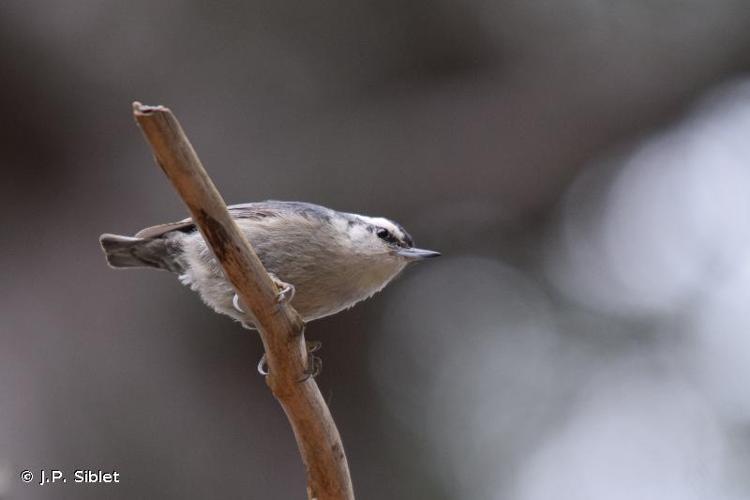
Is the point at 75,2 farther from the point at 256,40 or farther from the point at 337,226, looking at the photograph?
the point at 337,226

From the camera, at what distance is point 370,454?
Result: 5910 mm

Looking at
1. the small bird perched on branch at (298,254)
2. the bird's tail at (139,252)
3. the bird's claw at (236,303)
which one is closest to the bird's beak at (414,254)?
the small bird perched on branch at (298,254)

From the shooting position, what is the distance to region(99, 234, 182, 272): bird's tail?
365 centimetres

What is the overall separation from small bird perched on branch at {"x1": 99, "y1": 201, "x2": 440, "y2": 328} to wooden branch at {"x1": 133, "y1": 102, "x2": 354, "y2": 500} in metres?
0.65

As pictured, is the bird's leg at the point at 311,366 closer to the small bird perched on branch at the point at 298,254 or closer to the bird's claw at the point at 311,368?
the bird's claw at the point at 311,368

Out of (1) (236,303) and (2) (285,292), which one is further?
(1) (236,303)

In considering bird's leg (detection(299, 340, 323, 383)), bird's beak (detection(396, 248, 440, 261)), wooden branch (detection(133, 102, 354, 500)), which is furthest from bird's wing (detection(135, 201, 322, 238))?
wooden branch (detection(133, 102, 354, 500))

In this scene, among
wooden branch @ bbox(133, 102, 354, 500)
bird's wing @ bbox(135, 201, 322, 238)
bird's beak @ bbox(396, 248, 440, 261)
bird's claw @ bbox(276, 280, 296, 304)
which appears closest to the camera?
wooden branch @ bbox(133, 102, 354, 500)

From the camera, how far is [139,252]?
12.3 ft

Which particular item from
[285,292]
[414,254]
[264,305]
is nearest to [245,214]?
[414,254]

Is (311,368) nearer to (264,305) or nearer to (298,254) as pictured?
(264,305)

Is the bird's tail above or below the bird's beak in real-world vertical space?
above

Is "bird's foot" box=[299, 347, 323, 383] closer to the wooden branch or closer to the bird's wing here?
the wooden branch

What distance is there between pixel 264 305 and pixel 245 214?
4.24 ft
